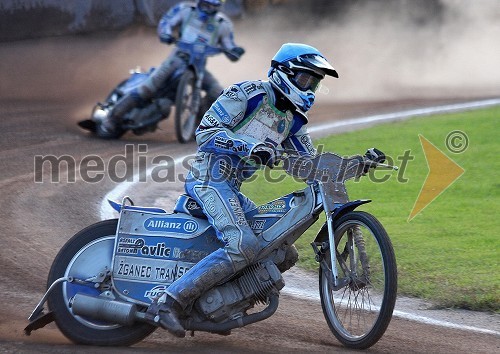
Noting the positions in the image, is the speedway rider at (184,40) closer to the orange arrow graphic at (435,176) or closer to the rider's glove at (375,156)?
the orange arrow graphic at (435,176)

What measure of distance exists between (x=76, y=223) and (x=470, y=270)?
3942 millimetres

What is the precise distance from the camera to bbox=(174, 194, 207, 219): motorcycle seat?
6.18 meters

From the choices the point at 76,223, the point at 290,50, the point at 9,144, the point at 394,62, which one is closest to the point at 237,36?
the point at 394,62

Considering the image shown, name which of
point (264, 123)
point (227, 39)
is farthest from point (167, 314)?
point (227, 39)

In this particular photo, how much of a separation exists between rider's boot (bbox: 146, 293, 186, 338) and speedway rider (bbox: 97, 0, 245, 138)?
8.86 meters

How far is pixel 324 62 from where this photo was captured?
6020mm

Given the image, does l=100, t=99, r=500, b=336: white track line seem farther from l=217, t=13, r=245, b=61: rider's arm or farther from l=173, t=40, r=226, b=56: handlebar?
→ l=217, t=13, r=245, b=61: rider's arm

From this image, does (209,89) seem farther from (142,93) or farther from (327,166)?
(327,166)

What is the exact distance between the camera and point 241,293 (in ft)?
19.6

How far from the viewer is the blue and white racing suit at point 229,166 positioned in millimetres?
5836

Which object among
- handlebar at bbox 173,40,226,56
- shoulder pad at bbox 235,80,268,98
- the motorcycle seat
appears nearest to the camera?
shoulder pad at bbox 235,80,268,98

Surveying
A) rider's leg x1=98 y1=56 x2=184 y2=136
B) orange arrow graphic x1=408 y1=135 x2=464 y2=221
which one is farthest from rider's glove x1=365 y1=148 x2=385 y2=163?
rider's leg x1=98 y1=56 x2=184 y2=136

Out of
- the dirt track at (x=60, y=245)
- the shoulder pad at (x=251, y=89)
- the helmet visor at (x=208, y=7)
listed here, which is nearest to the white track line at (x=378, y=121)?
the dirt track at (x=60, y=245)

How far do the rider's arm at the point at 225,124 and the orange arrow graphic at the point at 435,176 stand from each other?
15.3ft
